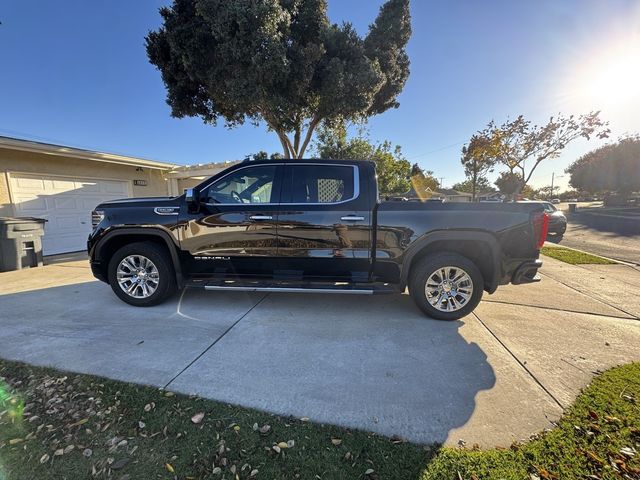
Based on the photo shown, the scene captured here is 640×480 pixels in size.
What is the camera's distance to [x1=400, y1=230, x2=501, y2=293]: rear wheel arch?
357 centimetres

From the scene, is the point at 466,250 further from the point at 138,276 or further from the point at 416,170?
the point at 416,170

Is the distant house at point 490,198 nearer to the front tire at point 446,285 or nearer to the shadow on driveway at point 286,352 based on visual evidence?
the front tire at point 446,285

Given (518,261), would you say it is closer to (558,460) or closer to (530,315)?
(530,315)

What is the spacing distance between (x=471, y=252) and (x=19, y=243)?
931cm

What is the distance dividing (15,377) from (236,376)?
1.94 meters

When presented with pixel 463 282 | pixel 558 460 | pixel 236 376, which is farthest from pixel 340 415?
pixel 463 282

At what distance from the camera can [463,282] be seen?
3.70 meters

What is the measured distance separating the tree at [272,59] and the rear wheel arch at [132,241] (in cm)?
520

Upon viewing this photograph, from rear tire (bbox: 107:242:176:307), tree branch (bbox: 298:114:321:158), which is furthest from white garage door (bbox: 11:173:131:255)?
tree branch (bbox: 298:114:321:158)

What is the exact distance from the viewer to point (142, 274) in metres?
4.18

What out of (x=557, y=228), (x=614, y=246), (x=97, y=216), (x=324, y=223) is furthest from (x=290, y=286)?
(x=614, y=246)

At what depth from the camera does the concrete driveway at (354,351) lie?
2.25 metres

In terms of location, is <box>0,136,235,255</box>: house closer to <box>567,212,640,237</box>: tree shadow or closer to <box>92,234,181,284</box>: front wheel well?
<box>92,234,181,284</box>: front wheel well

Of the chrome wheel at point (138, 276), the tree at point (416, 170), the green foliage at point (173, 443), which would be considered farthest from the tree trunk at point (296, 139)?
the tree at point (416, 170)
